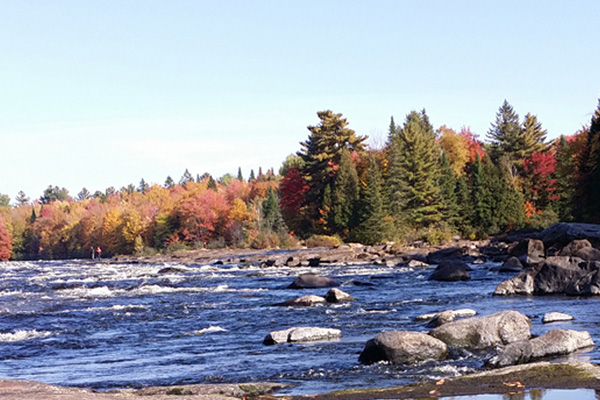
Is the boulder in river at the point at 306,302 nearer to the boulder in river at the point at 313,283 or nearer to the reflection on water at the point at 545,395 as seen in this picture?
the boulder in river at the point at 313,283

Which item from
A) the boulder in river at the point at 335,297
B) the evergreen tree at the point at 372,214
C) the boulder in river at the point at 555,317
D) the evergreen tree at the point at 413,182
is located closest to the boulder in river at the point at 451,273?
the boulder in river at the point at 335,297

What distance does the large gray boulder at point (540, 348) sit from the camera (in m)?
10.8

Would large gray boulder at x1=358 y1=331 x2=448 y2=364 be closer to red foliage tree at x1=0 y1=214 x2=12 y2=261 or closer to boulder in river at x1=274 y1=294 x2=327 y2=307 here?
boulder in river at x1=274 y1=294 x2=327 y2=307

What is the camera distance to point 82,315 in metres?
20.9

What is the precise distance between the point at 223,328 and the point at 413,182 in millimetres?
52970

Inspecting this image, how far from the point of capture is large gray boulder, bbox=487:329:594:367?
10812mm

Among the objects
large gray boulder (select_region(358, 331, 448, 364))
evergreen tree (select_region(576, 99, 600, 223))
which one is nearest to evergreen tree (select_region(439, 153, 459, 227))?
evergreen tree (select_region(576, 99, 600, 223))

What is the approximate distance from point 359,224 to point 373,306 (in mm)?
45702

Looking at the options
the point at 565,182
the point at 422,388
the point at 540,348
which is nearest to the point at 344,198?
the point at 565,182

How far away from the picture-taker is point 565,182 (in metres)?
65.1

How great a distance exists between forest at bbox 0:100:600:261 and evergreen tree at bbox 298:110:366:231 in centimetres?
12

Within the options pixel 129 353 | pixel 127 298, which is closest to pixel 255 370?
pixel 129 353

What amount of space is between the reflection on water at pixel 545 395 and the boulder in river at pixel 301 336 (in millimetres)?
5841

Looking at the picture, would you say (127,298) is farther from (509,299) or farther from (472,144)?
(472,144)
